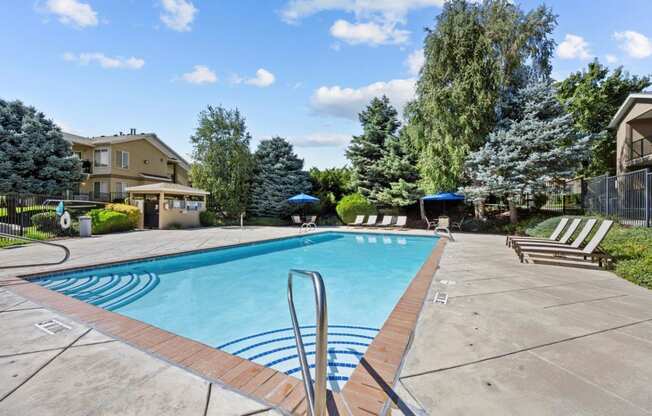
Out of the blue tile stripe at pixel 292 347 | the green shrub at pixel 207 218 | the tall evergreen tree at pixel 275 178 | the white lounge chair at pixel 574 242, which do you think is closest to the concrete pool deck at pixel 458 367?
the blue tile stripe at pixel 292 347

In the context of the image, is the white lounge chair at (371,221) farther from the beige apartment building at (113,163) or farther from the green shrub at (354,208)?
the beige apartment building at (113,163)

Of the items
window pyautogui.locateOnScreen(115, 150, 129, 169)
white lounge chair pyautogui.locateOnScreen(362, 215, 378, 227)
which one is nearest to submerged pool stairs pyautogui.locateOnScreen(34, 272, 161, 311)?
white lounge chair pyautogui.locateOnScreen(362, 215, 378, 227)

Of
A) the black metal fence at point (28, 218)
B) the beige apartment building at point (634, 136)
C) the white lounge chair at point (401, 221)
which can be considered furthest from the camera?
the white lounge chair at point (401, 221)

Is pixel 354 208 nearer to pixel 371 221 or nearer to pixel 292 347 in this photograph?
pixel 371 221

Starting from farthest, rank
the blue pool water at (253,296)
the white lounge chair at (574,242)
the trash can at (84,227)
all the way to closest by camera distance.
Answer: the trash can at (84,227) < the white lounge chair at (574,242) < the blue pool water at (253,296)

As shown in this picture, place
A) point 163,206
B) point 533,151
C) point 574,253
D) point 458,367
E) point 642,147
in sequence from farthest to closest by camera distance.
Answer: point 163,206 → point 642,147 → point 533,151 → point 574,253 → point 458,367

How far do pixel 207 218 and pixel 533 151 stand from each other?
19409 millimetres

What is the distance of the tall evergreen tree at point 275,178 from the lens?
2161cm

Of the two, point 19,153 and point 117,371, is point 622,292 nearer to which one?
point 117,371

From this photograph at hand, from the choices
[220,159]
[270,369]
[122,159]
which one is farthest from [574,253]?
[122,159]

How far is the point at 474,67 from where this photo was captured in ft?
46.0

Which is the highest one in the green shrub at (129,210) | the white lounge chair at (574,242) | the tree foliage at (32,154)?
the tree foliage at (32,154)

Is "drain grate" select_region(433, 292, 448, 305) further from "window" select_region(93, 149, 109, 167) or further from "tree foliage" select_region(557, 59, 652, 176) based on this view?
"window" select_region(93, 149, 109, 167)

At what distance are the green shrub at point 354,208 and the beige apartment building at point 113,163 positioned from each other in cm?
1608
